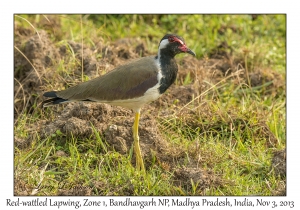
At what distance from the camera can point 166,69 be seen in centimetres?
560

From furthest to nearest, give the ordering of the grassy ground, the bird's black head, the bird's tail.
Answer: the bird's tail < the bird's black head < the grassy ground

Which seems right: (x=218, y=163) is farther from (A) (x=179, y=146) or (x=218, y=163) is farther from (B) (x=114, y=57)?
(B) (x=114, y=57)

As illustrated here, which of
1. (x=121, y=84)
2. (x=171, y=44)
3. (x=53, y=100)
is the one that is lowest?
(x=53, y=100)

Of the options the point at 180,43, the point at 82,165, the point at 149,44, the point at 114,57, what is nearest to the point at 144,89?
the point at 180,43

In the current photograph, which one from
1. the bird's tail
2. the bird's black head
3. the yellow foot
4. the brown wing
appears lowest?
the yellow foot

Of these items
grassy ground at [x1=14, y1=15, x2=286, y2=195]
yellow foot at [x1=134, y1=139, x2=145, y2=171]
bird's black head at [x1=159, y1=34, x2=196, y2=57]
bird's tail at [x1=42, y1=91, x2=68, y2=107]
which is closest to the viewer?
grassy ground at [x1=14, y1=15, x2=286, y2=195]

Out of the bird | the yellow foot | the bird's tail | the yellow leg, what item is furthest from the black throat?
the bird's tail

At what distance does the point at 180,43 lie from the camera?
5.69m

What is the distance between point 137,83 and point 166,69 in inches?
11.9

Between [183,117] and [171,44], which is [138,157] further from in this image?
[171,44]

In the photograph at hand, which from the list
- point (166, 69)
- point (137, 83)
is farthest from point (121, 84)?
point (166, 69)

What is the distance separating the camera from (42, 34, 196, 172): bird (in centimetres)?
556

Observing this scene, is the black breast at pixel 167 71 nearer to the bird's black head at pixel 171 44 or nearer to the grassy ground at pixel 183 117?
the bird's black head at pixel 171 44

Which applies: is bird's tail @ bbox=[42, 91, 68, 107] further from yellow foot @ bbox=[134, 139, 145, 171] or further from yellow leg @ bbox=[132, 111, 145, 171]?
yellow foot @ bbox=[134, 139, 145, 171]
